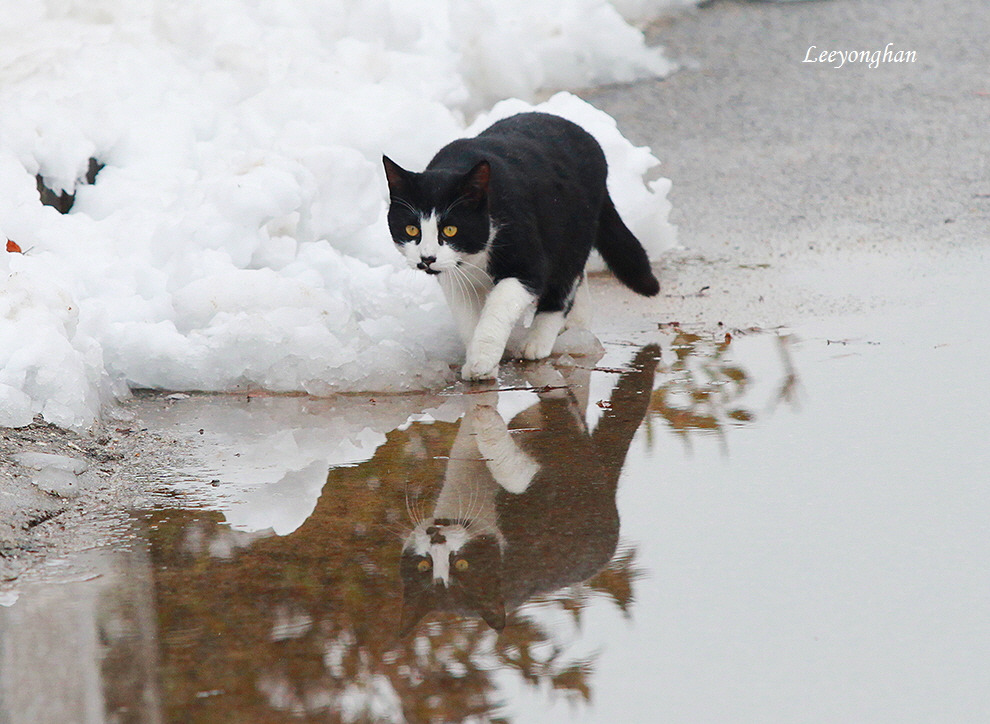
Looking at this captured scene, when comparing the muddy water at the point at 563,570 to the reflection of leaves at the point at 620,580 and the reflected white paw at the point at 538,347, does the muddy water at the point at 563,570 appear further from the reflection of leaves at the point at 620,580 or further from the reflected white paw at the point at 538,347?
the reflected white paw at the point at 538,347

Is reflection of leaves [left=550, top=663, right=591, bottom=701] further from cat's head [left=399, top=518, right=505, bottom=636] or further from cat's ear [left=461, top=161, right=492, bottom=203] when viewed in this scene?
cat's ear [left=461, top=161, right=492, bottom=203]

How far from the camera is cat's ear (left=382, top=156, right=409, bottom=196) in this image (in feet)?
12.7

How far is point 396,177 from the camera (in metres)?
3.91

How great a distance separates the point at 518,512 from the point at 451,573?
37 cm

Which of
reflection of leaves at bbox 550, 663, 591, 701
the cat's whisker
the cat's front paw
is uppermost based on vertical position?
the cat's front paw

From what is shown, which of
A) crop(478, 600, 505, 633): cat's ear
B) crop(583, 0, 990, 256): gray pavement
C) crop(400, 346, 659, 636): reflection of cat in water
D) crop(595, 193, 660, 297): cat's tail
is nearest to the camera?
crop(478, 600, 505, 633): cat's ear

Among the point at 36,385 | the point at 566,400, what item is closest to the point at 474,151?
the point at 566,400

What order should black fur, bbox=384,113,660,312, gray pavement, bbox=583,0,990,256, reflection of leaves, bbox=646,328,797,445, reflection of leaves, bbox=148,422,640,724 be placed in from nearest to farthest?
1. reflection of leaves, bbox=148,422,640,724
2. reflection of leaves, bbox=646,328,797,445
3. black fur, bbox=384,113,660,312
4. gray pavement, bbox=583,0,990,256

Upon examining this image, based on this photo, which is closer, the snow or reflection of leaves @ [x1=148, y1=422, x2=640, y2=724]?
reflection of leaves @ [x1=148, y1=422, x2=640, y2=724]

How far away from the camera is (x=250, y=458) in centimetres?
319

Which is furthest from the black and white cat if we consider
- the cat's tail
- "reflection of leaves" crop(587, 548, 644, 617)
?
"reflection of leaves" crop(587, 548, 644, 617)

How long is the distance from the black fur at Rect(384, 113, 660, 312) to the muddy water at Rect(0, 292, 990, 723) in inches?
25.0

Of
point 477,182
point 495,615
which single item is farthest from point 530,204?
point 495,615

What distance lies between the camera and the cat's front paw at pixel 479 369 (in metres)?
3.95
